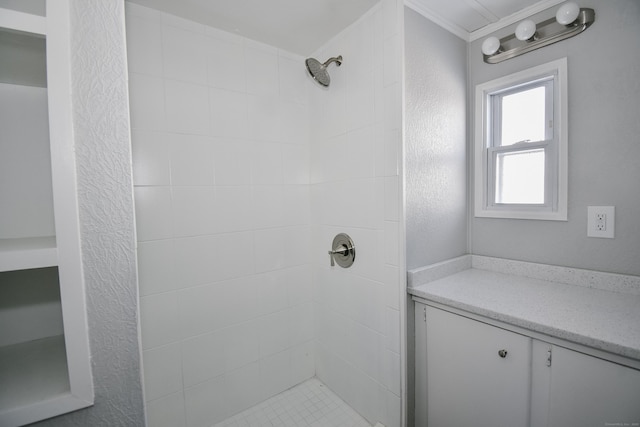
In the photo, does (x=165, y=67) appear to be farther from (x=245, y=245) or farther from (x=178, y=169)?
(x=245, y=245)

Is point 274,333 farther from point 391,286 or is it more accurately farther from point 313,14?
point 313,14

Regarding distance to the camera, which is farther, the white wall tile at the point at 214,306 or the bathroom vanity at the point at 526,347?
the white wall tile at the point at 214,306

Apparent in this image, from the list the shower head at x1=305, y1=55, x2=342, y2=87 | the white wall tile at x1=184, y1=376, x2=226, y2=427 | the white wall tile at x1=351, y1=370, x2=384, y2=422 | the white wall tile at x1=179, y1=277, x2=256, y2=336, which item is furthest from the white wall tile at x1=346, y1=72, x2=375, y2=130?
the white wall tile at x1=184, y1=376, x2=226, y2=427

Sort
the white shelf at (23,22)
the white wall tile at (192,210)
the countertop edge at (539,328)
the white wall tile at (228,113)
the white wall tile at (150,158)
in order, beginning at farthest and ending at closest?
the white wall tile at (228,113), the white wall tile at (192,210), the white wall tile at (150,158), the countertop edge at (539,328), the white shelf at (23,22)

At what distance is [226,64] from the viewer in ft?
4.89

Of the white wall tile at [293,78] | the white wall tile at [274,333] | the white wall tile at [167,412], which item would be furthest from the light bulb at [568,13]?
the white wall tile at [167,412]

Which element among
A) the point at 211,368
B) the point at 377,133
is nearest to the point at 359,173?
the point at 377,133

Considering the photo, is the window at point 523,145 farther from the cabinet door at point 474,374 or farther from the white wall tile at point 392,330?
the white wall tile at point 392,330

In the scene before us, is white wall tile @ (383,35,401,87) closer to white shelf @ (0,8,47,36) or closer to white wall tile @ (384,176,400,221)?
white wall tile @ (384,176,400,221)

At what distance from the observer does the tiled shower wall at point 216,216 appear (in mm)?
1291

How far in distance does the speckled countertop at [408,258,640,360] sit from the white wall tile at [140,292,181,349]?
121 centimetres

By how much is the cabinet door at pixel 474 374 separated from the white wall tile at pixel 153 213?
1.38 metres

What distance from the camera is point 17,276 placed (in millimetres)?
943

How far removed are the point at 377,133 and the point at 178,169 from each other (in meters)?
1.05
